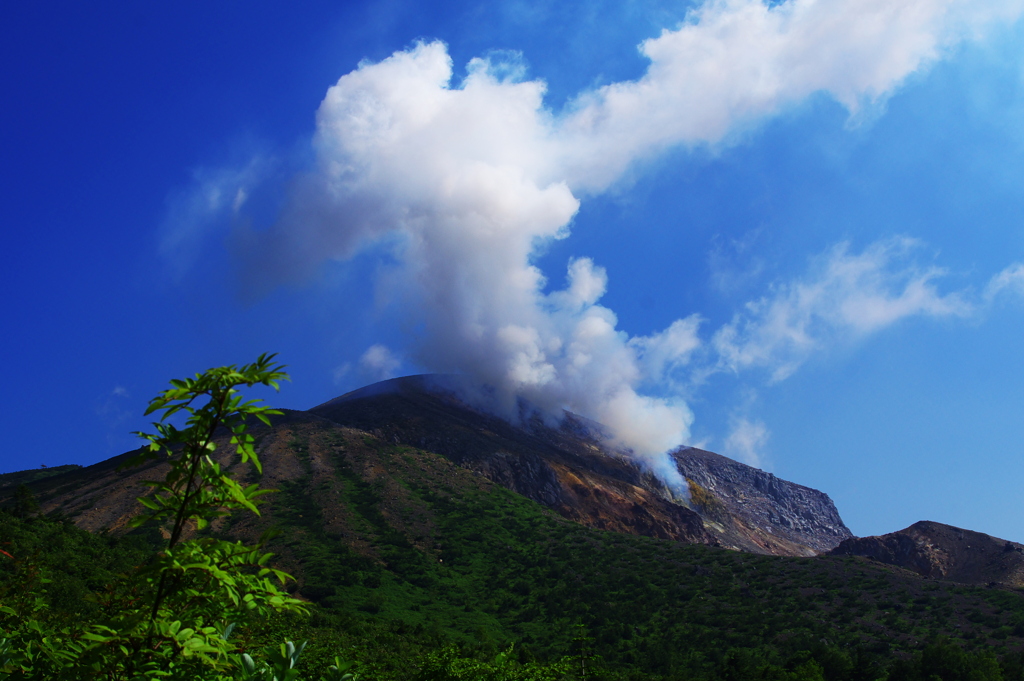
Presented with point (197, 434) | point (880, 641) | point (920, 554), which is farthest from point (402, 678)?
point (920, 554)

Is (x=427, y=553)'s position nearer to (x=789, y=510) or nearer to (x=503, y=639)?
(x=503, y=639)

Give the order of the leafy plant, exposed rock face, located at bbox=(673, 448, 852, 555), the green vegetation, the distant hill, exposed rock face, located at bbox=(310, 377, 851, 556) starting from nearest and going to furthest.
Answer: the leafy plant → the green vegetation → the distant hill → exposed rock face, located at bbox=(310, 377, 851, 556) → exposed rock face, located at bbox=(673, 448, 852, 555)

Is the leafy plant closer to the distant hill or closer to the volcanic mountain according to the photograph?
Result: the distant hill

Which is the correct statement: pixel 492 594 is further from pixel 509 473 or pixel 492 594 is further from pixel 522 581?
pixel 509 473

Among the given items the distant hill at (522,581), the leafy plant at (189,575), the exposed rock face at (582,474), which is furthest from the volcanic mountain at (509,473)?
the leafy plant at (189,575)

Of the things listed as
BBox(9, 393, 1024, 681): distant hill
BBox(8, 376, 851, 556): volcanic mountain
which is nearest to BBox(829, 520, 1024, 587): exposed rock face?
BBox(8, 376, 851, 556): volcanic mountain

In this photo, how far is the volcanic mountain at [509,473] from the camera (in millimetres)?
75312

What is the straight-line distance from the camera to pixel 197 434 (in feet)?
13.0

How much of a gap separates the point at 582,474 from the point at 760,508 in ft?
216

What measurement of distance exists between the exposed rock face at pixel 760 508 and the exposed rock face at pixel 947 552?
20780 mm

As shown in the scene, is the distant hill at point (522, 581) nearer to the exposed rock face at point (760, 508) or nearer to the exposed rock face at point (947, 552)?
the exposed rock face at point (947, 552)

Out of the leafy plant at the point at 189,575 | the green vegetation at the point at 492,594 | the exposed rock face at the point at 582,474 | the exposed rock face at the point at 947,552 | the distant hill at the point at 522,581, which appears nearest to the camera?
the leafy plant at the point at 189,575

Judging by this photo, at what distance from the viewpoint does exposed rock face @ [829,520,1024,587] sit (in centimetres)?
8538

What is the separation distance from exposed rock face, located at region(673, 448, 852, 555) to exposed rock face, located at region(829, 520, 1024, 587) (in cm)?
2078
